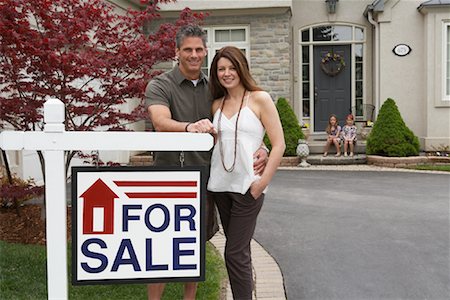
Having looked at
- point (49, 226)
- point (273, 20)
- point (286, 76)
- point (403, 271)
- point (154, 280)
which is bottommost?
point (403, 271)

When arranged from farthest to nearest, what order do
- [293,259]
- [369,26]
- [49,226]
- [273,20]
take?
[369,26] < [273,20] < [293,259] < [49,226]

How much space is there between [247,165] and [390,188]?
6.18m

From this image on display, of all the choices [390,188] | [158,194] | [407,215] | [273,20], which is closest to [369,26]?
[273,20]

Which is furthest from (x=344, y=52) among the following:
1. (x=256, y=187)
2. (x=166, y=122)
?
(x=166, y=122)

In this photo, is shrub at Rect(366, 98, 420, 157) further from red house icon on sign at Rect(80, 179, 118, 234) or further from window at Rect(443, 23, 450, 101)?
red house icon on sign at Rect(80, 179, 118, 234)

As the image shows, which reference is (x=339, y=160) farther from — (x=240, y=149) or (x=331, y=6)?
(x=240, y=149)

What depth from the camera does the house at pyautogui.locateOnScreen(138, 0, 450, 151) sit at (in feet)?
39.2

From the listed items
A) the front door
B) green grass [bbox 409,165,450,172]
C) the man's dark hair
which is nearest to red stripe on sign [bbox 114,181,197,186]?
the man's dark hair

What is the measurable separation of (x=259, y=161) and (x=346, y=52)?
1141 cm

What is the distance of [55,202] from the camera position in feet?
6.48

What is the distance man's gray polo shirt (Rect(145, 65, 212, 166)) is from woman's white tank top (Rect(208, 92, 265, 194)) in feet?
0.54

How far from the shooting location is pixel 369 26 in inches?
525

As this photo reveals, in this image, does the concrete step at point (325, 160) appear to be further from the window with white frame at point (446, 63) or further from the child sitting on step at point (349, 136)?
the window with white frame at point (446, 63)

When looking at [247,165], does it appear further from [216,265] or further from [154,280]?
[216,265]
